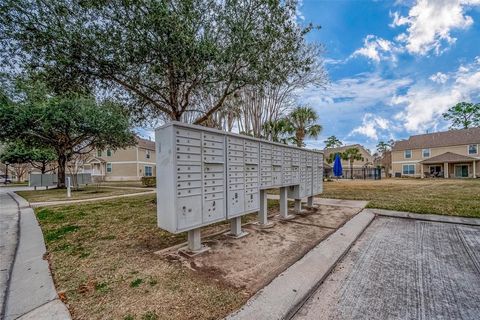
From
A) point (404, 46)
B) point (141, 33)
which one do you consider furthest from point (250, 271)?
point (404, 46)

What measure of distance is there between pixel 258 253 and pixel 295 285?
102 centimetres

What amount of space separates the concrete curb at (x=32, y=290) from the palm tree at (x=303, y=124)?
18.5 m

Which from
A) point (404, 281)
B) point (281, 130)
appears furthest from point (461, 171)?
→ point (404, 281)

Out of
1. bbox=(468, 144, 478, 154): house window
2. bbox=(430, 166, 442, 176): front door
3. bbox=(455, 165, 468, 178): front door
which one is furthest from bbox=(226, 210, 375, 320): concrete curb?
bbox=(468, 144, 478, 154): house window

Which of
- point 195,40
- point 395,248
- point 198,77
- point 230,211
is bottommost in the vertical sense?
point 395,248

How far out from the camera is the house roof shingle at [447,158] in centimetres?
2554

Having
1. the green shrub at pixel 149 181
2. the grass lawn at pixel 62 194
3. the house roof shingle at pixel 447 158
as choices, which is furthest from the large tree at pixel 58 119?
the house roof shingle at pixel 447 158

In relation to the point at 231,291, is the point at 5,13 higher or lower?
higher

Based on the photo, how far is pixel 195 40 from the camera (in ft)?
17.9

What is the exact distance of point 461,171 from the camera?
27.3 m

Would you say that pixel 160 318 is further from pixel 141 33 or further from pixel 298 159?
pixel 141 33

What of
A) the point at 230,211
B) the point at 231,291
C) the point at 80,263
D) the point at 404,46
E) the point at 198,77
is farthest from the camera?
the point at 404,46

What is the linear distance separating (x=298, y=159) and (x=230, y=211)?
9.94 ft

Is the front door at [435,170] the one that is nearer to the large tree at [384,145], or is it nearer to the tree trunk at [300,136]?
the large tree at [384,145]
